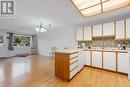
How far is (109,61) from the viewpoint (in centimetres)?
352

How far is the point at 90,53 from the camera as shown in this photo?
4.15 m

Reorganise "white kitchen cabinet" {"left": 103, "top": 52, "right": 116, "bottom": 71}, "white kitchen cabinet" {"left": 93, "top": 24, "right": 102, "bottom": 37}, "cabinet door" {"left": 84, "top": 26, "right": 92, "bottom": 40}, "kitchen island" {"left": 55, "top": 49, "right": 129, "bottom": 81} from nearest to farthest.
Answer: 1. "kitchen island" {"left": 55, "top": 49, "right": 129, "bottom": 81}
2. "white kitchen cabinet" {"left": 103, "top": 52, "right": 116, "bottom": 71}
3. "white kitchen cabinet" {"left": 93, "top": 24, "right": 102, "bottom": 37}
4. "cabinet door" {"left": 84, "top": 26, "right": 92, "bottom": 40}

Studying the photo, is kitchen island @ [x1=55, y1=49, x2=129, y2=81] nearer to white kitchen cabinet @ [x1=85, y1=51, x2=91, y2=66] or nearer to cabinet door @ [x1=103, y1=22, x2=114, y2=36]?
white kitchen cabinet @ [x1=85, y1=51, x2=91, y2=66]

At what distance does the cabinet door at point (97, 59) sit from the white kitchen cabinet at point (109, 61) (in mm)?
176

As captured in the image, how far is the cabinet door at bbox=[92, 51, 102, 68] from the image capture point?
150 inches

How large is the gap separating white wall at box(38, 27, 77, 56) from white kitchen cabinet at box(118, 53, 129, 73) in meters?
2.81

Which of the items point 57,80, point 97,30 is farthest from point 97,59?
point 57,80

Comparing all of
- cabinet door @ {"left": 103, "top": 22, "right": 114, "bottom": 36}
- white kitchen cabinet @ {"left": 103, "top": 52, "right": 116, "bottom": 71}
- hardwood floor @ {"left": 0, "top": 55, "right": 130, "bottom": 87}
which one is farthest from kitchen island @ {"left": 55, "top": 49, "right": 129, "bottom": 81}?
cabinet door @ {"left": 103, "top": 22, "right": 114, "bottom": 36}

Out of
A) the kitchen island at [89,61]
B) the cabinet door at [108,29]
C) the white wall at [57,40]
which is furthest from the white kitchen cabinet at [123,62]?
the white wall at [57,40]

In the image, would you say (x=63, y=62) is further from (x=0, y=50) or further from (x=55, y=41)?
(x=0, y=50)

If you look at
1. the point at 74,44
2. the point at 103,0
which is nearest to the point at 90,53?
the point at 74,44

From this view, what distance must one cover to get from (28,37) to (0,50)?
10.1 ft

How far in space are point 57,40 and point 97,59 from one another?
13.1 ft

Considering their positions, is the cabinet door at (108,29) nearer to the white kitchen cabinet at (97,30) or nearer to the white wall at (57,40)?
the white kitchen cabinet at (97,30)
